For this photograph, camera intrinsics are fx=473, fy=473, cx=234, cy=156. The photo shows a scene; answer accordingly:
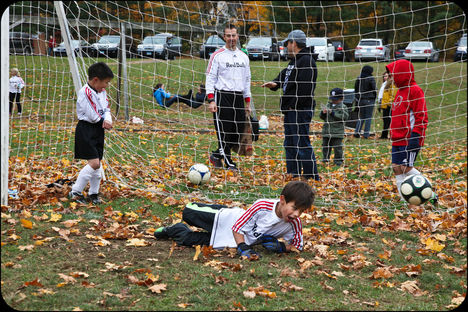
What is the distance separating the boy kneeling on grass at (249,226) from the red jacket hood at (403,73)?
9.06 ft

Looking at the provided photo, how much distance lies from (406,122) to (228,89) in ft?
8.41

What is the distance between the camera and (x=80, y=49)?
20.7 ft

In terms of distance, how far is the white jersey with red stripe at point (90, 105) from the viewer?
5.17 m

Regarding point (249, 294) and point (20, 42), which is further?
point (20, 42)

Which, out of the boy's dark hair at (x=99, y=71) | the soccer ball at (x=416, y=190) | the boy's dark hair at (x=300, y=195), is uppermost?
the boy's dark hair at (x=99, y=71)

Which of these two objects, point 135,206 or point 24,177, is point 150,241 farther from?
point 24,177

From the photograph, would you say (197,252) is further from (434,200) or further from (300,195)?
(434,200)

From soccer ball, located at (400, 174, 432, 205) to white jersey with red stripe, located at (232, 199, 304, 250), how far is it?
1.73 metres

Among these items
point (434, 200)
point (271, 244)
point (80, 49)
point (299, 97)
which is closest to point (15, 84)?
point (80, 49)

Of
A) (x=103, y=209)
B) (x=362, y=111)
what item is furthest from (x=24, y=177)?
(x=362, y=111)

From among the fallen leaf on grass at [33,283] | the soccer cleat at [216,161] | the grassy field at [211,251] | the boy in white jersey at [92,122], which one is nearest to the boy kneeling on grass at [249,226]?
the grassy field at [211,251]

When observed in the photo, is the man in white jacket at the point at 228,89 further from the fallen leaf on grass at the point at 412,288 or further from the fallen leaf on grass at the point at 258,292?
the fallen leaf on grass at the point at 412,288

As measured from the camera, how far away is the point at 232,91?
6.98 metres

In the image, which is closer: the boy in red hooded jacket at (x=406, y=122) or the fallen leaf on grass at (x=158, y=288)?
the fallen leaf on grass at (x=158, y=288)
